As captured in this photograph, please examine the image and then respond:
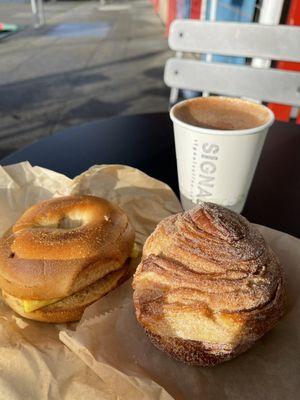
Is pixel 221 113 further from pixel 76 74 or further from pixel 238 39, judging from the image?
pixel 76 74

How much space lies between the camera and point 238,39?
2213 millimetres

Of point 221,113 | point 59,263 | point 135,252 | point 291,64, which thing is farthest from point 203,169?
point 291,64

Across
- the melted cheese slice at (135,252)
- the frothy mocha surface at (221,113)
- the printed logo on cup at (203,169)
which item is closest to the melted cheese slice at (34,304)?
the melted cheese slice at (135,252)

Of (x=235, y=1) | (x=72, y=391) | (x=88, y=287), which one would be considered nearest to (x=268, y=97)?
(x=88, y=287)

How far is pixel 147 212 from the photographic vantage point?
1332 mm

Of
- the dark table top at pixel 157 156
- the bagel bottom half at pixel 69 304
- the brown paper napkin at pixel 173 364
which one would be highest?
the dark table top at pixel 157 156

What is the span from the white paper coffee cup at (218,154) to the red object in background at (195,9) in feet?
18.8

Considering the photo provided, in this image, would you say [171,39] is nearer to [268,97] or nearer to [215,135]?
[268,97]

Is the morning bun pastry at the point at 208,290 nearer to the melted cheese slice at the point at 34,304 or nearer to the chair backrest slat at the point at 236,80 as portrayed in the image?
the melted cheese slice at the point at 34,304

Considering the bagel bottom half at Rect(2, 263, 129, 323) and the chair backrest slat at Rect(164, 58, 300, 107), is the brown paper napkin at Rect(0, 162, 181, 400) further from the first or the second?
the chair backrest slat at Rect(164, 58, 300, 107)

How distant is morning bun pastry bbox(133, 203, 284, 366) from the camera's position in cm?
77

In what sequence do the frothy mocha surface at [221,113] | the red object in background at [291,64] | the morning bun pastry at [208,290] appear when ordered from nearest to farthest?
the morning bun pastry at [208,290] < the frothy mocha surface at [221,113] < the red object in background at [291,64]

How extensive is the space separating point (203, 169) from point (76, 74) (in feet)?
18.4

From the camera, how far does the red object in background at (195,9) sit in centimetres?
621
